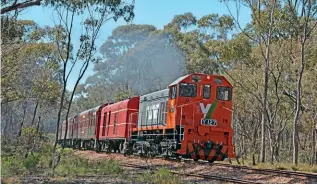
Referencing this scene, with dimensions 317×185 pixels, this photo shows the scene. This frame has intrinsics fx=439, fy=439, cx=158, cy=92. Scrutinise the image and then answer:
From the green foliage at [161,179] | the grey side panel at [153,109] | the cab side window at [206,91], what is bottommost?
the green foliage at [161,179]

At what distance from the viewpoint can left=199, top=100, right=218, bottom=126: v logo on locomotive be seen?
18125 millimetres

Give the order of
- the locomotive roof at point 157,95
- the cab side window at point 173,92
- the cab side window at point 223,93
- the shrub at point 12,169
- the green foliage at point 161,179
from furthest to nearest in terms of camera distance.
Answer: the locomotive roof at point 157,95 < the cab side window at point 223,93 < the cab side window at point 173,92 < the shrub at point 12,169 < the green foliage at point 161,179

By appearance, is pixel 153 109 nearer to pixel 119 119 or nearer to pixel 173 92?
pixel 173 92

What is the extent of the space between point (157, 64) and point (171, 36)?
603 cm

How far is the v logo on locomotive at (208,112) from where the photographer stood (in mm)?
18125

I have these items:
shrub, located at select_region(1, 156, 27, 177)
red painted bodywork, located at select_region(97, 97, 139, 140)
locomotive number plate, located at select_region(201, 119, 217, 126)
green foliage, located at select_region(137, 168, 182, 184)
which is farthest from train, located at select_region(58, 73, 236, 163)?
shrub, located at select_region(1, 156, 27, 177)

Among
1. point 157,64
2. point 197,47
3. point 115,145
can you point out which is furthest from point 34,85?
point 157,64

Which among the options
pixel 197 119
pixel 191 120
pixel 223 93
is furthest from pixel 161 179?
pixel 223 93

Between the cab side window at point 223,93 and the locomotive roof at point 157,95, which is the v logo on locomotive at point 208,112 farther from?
the locomotive roof at point 157,95

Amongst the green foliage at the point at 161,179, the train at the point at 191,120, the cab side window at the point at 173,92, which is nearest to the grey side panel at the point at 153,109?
the train at the point at 191,120

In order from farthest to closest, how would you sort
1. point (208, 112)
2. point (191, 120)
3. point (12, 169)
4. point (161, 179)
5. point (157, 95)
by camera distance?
point (157, 95)
point (208, 112)
point (191, 120)
point (12, 169)
point (161, 179)

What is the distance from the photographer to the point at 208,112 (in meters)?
18.4

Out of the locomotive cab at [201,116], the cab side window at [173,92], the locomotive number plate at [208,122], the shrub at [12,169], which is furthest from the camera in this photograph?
the cab side window at [173,92]

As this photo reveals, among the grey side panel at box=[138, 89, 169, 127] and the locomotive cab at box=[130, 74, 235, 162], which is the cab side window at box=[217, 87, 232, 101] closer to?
the locomotive cab at box=[130, 74, 235, 162]
